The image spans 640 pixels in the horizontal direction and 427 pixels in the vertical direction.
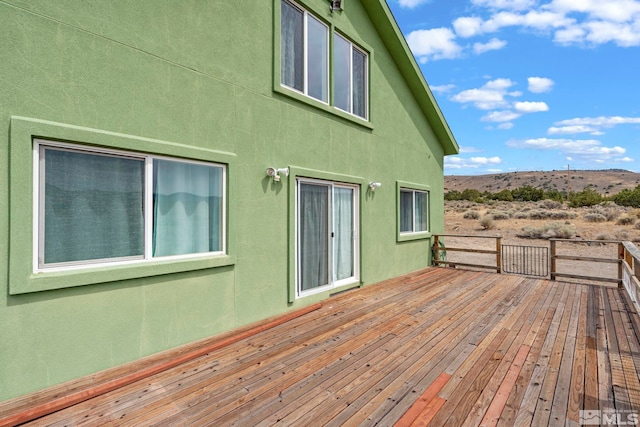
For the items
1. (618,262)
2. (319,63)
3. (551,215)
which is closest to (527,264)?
(618,262)

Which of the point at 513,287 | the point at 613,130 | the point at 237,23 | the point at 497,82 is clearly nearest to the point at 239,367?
the point at 237,23

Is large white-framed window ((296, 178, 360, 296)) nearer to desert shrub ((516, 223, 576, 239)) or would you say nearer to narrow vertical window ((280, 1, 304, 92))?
narrow vertical window ((280, 1, 304, 92))

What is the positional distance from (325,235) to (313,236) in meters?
0.34

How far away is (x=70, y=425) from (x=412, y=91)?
32.3ft

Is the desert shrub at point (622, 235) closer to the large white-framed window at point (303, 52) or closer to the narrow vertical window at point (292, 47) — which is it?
the large white-framed window at point (303, 52)

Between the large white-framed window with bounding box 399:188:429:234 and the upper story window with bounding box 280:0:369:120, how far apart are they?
2.90 m

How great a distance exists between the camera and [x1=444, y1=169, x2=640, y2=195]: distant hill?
67.1 m

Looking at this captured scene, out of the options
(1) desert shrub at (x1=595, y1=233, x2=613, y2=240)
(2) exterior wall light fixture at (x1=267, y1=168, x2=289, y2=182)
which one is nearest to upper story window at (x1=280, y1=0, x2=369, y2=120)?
(2) exterior wall light fixture at (x1=267, y1=168, x2=289, y2=182)

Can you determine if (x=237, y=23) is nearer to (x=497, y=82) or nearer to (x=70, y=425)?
(x=70, y=425)

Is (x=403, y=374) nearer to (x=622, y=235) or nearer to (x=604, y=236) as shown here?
(x=604, y=236)

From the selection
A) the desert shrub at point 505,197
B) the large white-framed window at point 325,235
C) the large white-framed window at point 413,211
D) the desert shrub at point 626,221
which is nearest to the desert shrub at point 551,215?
the desert shrub at point 626,221

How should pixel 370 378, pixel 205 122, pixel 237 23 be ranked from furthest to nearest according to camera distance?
1. pixel 237 23
2. pixel 205 122
3. pixel 370 378

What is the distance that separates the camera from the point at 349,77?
7.06 m

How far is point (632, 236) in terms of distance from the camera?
654 inches
